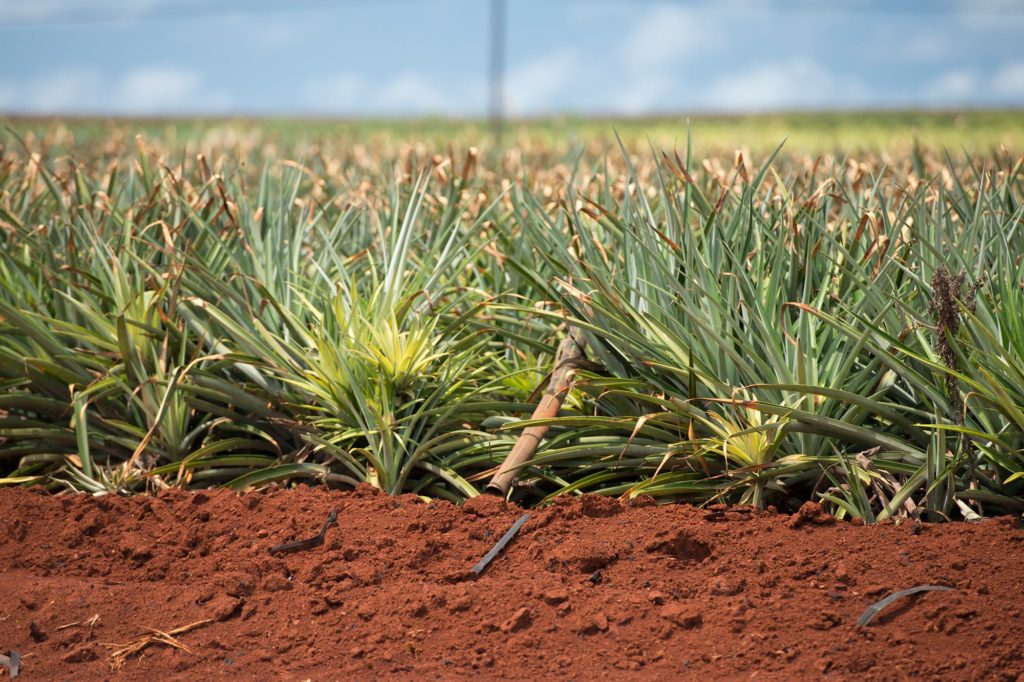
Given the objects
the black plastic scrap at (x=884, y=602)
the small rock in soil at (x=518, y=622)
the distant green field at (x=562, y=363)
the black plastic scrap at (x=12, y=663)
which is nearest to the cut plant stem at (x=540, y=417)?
the distant green field at (x=562, y=363)

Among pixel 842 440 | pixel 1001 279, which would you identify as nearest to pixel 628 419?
pixel 842 440

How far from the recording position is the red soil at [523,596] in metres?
2.02

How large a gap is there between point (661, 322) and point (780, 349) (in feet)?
1.13

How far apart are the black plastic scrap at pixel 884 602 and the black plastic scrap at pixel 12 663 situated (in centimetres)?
174

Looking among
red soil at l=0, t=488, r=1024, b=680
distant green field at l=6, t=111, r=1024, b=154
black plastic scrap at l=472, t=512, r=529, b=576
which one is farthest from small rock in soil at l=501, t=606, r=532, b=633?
distant green field at l=6, t=111, r=1024, b=154

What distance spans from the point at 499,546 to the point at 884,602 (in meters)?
0.84

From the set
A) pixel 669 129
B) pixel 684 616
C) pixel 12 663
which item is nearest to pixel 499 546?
pixel 684 616

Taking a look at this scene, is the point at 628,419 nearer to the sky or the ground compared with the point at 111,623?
nearer to the sky

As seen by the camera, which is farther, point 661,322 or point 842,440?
point 661,322

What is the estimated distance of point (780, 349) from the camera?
2.63 meters

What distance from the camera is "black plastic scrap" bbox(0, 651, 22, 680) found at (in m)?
2.11

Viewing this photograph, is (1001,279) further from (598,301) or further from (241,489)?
(241,489)

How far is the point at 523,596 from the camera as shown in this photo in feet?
7.27

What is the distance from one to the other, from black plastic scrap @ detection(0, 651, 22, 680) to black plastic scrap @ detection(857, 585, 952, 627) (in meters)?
1.74
